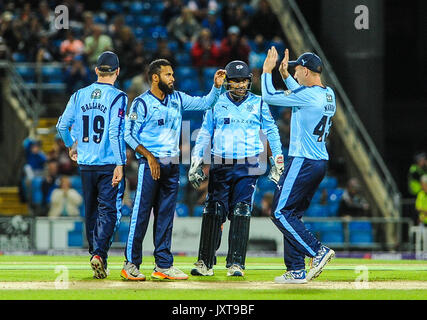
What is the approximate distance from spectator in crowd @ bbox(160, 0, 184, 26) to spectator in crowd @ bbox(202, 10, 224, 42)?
94 cm

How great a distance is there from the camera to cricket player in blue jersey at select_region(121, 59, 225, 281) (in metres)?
10.1

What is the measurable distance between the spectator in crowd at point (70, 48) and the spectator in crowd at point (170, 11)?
244 cm

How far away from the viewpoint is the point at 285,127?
1953 centimetres

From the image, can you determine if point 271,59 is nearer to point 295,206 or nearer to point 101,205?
point 295,206

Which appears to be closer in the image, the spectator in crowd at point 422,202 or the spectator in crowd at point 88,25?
the spectator in crowd at point 422,202

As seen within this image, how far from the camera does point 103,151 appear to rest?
10391 millimetres

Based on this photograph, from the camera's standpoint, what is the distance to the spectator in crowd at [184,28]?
22438 millimetres

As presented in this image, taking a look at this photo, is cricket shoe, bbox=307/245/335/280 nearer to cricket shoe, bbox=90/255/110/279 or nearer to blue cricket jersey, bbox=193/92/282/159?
blue cricket jersey, bbox=193/92/282/159

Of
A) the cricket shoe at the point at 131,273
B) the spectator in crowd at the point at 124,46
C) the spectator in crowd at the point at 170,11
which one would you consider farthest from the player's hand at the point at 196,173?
the spectator in crowd at the point at 170,11

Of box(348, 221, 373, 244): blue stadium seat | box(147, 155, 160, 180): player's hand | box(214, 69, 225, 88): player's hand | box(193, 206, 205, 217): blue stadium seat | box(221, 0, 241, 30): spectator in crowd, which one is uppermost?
box(221, 0, 241, 30): spectator in crowd

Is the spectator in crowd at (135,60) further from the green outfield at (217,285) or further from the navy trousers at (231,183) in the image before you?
the navy trousers at (231,183)

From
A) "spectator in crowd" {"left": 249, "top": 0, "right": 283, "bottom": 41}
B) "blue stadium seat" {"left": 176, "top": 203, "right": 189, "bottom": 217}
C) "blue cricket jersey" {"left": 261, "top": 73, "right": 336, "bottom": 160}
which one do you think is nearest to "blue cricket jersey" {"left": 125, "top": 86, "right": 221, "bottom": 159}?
"blue cricket jersey" {"left": 261, "top": 73, "right": 336, "bottom": 160}
